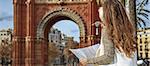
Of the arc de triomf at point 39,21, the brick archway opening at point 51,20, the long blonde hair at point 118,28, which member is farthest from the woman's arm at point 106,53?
the brick archway opening at point 51,20

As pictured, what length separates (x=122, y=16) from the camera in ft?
8.31

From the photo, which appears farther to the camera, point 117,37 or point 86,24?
point 86,24

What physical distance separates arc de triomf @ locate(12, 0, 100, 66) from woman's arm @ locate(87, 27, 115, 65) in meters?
31.7

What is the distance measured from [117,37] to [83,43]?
32.3m

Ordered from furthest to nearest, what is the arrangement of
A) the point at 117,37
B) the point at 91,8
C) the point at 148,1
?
the point at 91,8, the point at 148,1, the point at 117,37

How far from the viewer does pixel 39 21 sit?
116ft

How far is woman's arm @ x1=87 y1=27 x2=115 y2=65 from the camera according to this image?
247cm

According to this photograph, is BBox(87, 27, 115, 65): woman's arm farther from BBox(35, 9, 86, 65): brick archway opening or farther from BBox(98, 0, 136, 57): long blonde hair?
BBox(35, 9, 86, 65): brick archway opening

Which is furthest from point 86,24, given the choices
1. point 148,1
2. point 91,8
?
point 148,1

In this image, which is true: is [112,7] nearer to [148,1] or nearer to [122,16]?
[122,16]

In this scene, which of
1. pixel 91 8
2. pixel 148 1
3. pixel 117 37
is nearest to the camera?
pixel 117 37

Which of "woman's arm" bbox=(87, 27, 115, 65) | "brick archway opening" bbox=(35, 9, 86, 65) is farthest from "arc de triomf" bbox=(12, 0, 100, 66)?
"woman's arm" bbox=(87, 27, 115, 65)

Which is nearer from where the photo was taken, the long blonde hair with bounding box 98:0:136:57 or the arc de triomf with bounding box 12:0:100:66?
the long blonde hair with bounding box 98:0:136:57

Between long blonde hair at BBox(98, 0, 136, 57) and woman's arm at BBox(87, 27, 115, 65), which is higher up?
long blonde hair at BBox(98, 0, 136, 57)
